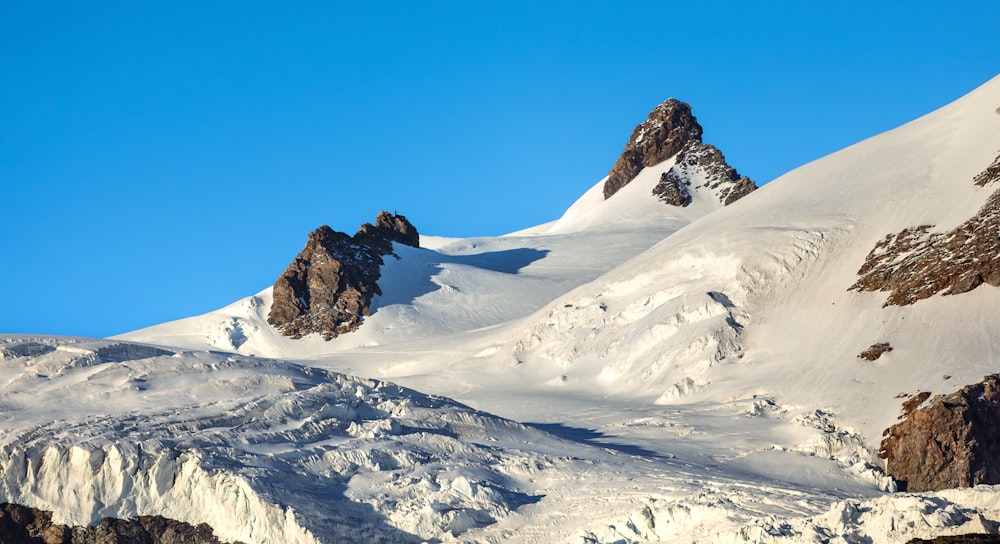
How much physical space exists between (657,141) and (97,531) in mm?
Result: 104949

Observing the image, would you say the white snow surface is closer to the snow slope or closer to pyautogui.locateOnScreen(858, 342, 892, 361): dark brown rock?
pyautogui.locateOnScreen(858, 342, 892, 361): dark brown rock

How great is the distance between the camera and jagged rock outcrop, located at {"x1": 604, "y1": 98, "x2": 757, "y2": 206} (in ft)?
398

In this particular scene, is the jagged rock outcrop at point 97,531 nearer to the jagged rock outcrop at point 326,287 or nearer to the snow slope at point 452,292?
the snow slope at point 452,292

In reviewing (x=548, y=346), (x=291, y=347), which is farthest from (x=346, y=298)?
(x=548, y=346)

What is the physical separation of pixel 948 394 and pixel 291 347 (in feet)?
177

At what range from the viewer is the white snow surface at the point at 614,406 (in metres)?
30.5

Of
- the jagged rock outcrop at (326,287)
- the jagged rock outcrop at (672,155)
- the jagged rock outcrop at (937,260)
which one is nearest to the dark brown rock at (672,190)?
the jagged rock outcrop at (672,155)

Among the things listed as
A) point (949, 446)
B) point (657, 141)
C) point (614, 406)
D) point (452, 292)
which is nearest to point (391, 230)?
point (452, 292)

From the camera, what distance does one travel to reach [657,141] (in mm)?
130375

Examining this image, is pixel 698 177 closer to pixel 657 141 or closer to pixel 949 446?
pixel 657 141

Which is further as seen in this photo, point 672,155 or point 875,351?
point 672,155

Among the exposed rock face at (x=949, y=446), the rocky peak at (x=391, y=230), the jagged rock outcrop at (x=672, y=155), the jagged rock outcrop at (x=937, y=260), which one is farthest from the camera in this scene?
the jagged rock outcrop at (x=672, y=155)

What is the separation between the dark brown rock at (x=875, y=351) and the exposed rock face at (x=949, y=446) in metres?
6.06

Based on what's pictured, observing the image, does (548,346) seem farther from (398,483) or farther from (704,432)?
(398,483)
